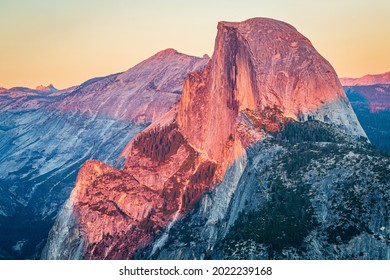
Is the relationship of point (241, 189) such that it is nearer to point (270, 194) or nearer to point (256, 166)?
point (256, 166)

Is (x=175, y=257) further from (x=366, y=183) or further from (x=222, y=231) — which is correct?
(x=366, y=183)

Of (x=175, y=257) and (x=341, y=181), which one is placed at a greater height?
(x=341, y=181)

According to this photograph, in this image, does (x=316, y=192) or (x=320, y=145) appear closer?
(x=316, y=192)

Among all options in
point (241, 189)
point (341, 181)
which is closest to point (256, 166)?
point (241, 189)

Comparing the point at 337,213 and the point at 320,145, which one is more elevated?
the point at 320,145
